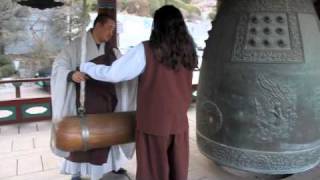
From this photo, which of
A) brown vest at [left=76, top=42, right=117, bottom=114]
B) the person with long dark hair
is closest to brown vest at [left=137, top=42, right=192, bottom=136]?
the person with long dark hair

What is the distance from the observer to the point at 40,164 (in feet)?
9.97

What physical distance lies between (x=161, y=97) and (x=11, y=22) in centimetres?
737

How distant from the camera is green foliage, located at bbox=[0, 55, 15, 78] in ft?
24.0

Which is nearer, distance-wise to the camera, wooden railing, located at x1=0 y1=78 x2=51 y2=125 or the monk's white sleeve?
the monk's white sleeve

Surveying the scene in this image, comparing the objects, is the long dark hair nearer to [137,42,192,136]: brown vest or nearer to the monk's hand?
[137,42,192,136]: brown vest

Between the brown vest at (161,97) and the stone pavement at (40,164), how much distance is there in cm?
98

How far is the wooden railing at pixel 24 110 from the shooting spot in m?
4.18

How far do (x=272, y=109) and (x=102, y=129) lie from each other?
972 mm

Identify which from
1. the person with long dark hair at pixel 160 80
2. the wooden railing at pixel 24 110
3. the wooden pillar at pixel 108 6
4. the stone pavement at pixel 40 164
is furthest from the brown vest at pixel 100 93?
the wooden railing at pixel 24 110

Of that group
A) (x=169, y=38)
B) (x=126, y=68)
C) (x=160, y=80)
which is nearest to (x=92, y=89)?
(x=126, y=68)

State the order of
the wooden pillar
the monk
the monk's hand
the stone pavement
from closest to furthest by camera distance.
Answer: the monk's hand, the monk, the stone pavement, the wooden pillar

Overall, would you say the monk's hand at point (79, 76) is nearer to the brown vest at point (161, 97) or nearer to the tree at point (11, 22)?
the brown vest at point (161, 97)

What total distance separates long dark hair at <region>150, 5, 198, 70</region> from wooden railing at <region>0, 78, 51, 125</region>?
116 inches

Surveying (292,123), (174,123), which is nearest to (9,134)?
(174,123)
